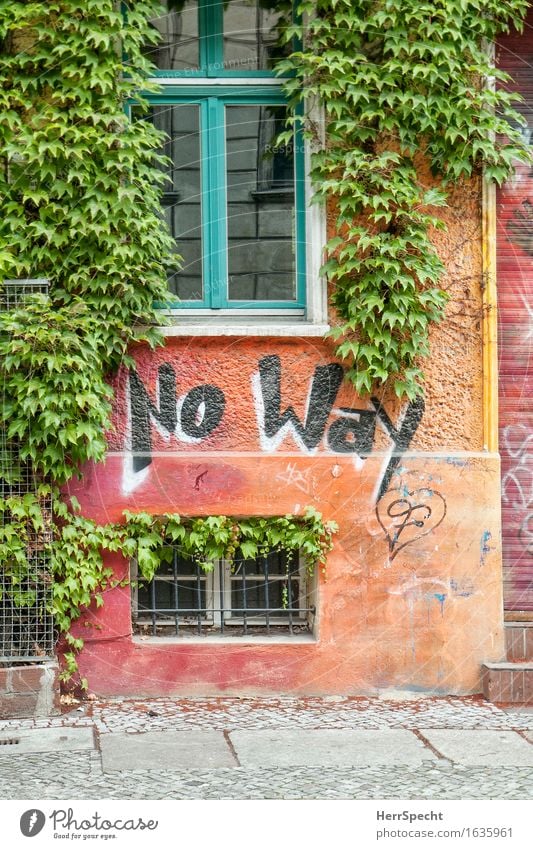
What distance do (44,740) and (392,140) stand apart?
14.2 ft

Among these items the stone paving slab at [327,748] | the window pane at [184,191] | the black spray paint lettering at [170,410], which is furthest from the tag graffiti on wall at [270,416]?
the stone paving slab at [327,748]

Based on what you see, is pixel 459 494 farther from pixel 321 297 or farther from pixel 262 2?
pixel 262 2

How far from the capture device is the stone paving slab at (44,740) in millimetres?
6211

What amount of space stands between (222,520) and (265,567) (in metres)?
0.50

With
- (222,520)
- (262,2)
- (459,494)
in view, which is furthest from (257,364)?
(262,2)

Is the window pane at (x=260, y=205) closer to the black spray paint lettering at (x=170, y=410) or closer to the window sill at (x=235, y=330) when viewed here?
the window sill at (x=235, y=330)

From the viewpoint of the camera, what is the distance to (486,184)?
746 centimetres

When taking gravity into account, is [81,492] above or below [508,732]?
above

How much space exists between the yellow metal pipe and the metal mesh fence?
9.43 ft

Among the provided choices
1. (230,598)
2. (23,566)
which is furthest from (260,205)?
(23,566)

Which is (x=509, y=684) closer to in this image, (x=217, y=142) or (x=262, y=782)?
(x=262, y=782)

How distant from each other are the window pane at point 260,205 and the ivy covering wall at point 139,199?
35 cm

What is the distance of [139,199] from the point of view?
727 cm

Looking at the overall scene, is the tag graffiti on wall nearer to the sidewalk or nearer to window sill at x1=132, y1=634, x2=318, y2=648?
window sill at x1=132, y1=634, x2=318, y2=648
